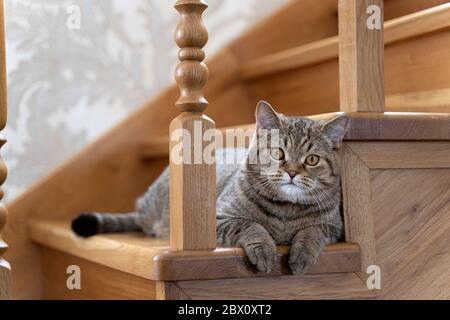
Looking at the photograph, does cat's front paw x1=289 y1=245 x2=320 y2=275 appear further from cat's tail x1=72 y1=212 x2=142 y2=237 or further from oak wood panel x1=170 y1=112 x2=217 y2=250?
cat's tail x1=72 y1=212 x2=142 y2=237

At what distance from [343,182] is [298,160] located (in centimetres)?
11

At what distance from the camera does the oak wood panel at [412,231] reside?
1.56 metres

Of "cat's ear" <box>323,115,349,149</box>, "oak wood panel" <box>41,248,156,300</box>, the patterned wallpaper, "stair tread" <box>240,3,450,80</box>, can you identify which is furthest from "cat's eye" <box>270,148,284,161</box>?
the patterned wallpaper

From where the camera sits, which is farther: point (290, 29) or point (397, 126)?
point (290, 29)

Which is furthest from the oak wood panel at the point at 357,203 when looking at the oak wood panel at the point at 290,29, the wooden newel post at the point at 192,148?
the oak wood panel at the point at 290,29

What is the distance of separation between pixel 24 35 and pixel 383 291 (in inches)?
51.3

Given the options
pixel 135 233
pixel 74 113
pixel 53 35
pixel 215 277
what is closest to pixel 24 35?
pixel 53 35

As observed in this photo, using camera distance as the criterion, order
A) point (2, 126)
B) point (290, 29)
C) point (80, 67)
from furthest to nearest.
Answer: point (290, 29) < point (80, 67) < point (2, 126)

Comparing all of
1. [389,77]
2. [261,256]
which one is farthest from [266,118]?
[389,77]

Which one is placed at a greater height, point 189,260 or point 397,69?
point 397,69

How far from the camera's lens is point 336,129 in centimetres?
153

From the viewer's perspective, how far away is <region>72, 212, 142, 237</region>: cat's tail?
1948 mm

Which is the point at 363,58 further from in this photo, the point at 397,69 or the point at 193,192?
the point at 193,192

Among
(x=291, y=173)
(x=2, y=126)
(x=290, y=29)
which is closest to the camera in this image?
(x=2, y=126)
